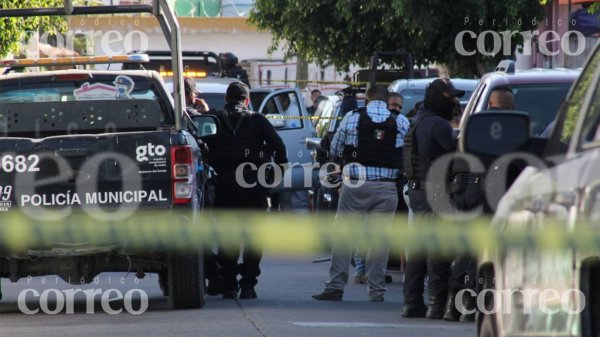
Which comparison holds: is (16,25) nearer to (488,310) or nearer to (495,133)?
(488,310)

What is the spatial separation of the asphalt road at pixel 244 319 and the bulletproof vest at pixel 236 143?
118cm

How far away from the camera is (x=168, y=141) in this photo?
10469 millimetres

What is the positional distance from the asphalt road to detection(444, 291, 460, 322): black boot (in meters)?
0.08

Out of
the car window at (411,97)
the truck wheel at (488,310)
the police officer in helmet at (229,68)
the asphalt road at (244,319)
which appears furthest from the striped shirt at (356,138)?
the police officer in helmet at (229,68)

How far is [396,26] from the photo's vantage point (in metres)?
30.7

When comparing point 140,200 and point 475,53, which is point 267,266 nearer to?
point 140,200

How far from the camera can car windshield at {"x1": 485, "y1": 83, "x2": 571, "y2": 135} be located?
1174cm

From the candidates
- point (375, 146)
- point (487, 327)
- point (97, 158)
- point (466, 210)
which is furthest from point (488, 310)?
point (375, 146)

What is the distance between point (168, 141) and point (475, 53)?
19818 mm

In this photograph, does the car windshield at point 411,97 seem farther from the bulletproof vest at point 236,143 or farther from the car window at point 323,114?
the car window at point 323,114

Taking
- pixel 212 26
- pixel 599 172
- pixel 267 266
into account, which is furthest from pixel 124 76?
pixel 212 26

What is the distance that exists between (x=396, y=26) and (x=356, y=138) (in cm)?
1878

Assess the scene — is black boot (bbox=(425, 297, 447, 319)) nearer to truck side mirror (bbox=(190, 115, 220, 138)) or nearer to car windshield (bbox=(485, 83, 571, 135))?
car windshield (bbox=(485, 83, 571, 135))

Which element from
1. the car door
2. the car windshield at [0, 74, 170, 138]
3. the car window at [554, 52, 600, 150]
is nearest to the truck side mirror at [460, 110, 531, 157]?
the car window at [554, 52, 600, 150]
